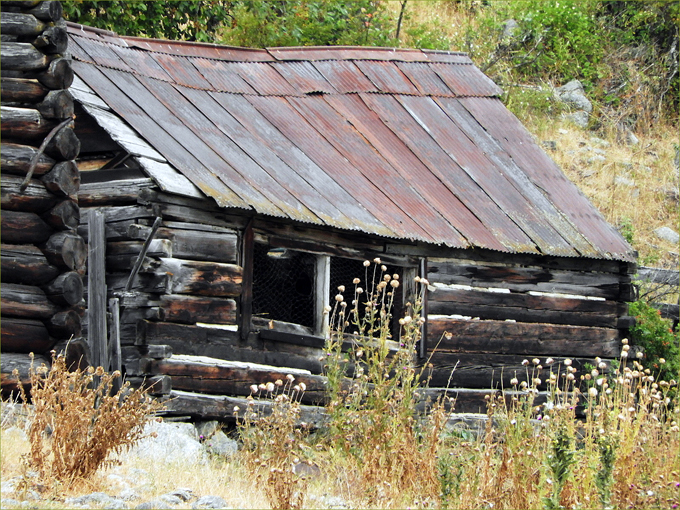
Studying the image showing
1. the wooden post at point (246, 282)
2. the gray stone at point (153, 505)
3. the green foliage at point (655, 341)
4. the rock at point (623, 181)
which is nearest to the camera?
the gray stone at point (153, 505)

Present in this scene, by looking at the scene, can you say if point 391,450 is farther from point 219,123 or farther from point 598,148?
point 598,148

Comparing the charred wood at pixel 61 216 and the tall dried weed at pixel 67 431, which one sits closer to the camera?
the tall dried weed at pixel 67 431

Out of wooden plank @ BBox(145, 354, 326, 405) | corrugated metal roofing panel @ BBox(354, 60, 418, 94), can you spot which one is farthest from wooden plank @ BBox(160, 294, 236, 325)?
corrugated metal roofing panel @ BBox(354, 60, 418, 94)

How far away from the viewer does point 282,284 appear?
11234 mm

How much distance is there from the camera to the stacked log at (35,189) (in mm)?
6844

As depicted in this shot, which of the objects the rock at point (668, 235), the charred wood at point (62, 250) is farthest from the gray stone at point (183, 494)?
the rock at point (668, 235)

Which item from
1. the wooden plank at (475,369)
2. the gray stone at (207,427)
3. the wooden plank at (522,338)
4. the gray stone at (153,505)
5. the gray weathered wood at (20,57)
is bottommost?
the gray stone at (207,427)

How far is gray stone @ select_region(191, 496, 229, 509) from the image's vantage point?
5459 mm

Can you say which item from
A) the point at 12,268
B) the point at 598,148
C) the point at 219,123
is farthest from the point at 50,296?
the point at 598,148

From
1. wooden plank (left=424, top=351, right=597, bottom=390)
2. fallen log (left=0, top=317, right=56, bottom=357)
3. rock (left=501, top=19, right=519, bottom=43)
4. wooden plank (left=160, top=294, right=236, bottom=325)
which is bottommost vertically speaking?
wooden plank (left=424, top=351, right=597, bottom=390)

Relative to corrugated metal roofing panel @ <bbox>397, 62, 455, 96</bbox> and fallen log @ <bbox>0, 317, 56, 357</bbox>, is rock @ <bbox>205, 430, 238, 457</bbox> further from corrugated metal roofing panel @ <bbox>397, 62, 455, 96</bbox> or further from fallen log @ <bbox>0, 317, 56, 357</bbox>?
corrugated metal roofing panel @ <bbox>397, 62, 455, 96</bbox>

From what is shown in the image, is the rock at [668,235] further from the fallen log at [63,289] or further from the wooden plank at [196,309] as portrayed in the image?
the fallen log at [63,289]

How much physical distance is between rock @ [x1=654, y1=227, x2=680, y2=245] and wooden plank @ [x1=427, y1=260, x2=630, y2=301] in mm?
6509

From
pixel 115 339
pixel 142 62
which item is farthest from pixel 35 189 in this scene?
pixel 142 62
